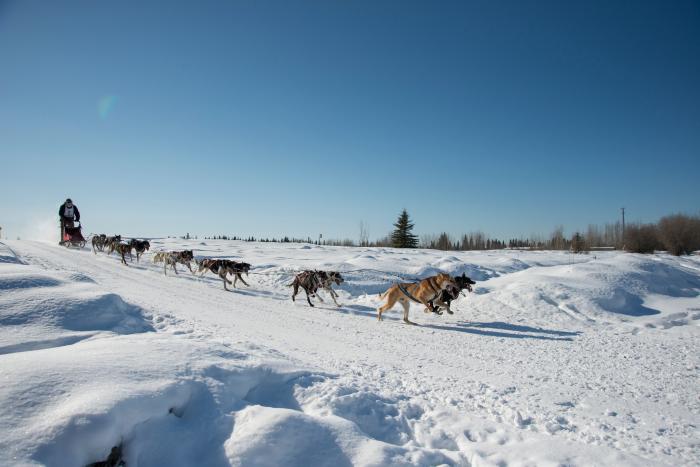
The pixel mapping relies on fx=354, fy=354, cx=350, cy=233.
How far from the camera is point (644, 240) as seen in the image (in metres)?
24.2

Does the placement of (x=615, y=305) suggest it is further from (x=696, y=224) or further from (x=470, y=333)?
(x=696, y=224)

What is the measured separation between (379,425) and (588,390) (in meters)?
2.94

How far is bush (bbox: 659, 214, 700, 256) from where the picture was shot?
2314 centimetres

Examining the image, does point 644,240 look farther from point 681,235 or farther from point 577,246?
point 577,246

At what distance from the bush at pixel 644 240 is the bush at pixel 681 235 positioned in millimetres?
388

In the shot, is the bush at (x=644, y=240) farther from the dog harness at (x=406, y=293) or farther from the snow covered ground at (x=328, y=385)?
the dog harness at (x=406, y=293)

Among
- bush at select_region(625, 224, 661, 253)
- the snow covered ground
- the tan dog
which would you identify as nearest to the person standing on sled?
the snow covered ground

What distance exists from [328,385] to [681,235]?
96.3 ft

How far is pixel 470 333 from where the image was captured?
23.9 feet

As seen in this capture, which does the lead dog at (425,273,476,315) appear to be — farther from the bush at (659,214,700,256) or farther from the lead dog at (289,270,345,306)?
the bush at (659,214,700,256)

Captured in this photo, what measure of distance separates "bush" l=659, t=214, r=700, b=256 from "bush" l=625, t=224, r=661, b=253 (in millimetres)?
388

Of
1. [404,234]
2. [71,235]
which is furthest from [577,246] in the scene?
[71,235]

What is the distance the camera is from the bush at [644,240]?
24.1 meters

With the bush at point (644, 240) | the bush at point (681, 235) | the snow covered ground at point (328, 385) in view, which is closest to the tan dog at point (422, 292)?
the snow covered ground at point (328, 385)
